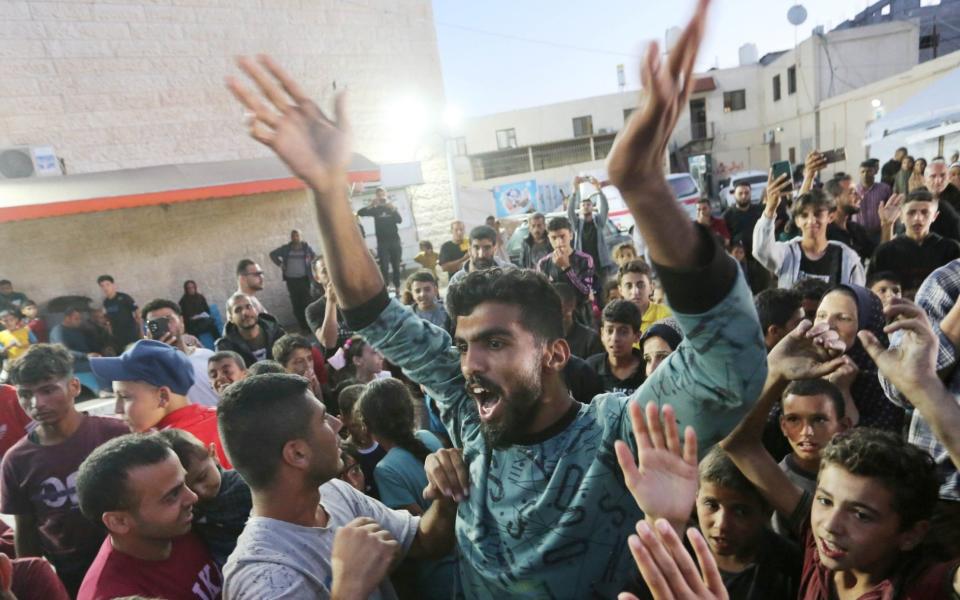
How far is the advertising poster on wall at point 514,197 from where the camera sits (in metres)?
22.2

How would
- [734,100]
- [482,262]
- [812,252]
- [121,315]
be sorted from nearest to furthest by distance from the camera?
[812,252] → [482,262] → [121,315] → [734,100]

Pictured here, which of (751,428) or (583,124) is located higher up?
(583,124)

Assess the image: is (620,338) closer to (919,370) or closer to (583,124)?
(919,370)

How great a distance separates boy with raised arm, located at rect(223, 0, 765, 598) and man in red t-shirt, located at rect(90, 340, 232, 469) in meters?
1.94

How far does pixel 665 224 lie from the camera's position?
1016mm

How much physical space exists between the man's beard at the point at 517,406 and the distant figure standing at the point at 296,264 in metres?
8.33

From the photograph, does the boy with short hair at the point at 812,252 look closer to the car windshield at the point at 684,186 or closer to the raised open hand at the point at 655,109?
the raised open hand at the point at 655,109

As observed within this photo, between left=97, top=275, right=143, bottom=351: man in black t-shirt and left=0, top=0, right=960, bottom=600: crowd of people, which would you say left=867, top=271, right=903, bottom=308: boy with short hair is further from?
left=97, top=275, right=143, bottom=351: man in black t-shirt

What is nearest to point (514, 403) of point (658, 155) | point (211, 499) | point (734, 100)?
point (658, 155)

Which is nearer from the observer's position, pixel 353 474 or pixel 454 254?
pixel 353 474

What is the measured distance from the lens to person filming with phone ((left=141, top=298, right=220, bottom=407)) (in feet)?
12.9

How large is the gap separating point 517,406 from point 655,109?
0.77 meters

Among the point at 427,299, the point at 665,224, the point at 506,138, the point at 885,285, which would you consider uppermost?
the point at 506,138

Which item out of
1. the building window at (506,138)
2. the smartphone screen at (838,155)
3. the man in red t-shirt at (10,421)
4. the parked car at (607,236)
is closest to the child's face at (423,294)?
the man in red t-shirt at (10,421)
